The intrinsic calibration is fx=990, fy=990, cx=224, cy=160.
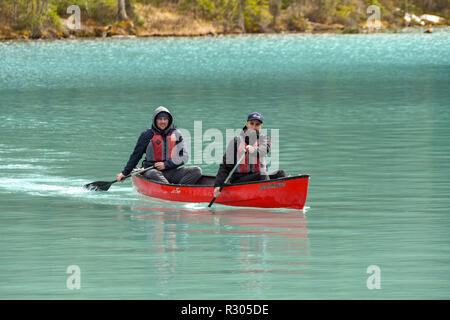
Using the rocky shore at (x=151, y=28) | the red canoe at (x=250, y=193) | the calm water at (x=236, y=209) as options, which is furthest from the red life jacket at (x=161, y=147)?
the rocky shore at (x=151, y=28)

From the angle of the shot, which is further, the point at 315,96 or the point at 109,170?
the point at 315,96

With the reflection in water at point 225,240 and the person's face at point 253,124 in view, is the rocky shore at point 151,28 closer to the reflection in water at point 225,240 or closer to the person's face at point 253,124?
the reflection in water at point 225,240

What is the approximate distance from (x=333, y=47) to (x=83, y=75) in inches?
1528

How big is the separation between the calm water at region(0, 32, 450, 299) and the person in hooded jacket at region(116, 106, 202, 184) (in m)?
0.63

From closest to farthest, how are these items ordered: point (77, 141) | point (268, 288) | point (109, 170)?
point (268, 288) → point (109, 170) → point (77, 141)

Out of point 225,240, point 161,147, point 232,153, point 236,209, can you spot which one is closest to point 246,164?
point 232,153

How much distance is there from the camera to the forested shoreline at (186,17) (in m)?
110

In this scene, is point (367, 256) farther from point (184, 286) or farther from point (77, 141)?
point (77, 141)

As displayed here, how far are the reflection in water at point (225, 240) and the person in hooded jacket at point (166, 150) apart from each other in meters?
0.90

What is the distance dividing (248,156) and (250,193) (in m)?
0.67

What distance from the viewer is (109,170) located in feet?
75.2

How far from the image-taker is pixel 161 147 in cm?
1917

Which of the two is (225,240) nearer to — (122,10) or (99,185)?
(99,185)
